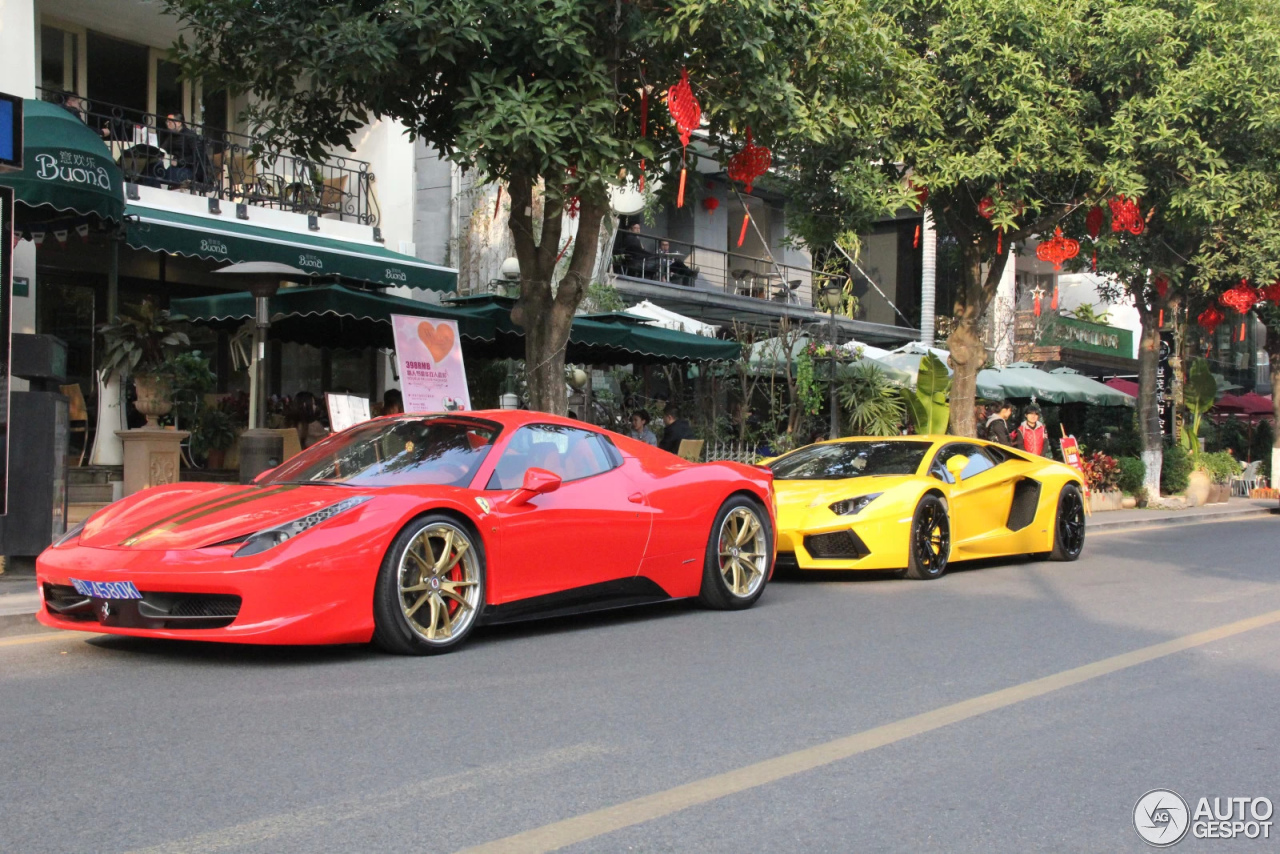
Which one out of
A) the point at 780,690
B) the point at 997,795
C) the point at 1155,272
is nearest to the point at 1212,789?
the point at 997,795

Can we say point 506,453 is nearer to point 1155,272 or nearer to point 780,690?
point 780,690

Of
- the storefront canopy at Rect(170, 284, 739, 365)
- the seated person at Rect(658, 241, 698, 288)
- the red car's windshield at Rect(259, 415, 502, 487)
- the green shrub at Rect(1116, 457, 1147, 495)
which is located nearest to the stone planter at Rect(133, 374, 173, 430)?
the storefront canopy at Rect(170, 284, 739, 365)

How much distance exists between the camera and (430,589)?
6434mm

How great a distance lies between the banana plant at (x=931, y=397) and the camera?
20.1 meters

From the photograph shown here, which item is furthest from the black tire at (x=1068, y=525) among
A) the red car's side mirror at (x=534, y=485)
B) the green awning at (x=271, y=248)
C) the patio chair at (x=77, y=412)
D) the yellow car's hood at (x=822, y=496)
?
the patio chair at (x=77, y=412)

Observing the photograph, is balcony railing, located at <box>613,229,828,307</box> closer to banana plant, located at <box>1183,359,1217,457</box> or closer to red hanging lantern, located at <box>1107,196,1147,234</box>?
red hanging lantern, located at <box>1107,196,1147,234</box>

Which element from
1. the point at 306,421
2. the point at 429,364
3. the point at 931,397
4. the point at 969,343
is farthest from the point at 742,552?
the point at 931,397

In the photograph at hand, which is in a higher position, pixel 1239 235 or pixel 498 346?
pixel 1239 235

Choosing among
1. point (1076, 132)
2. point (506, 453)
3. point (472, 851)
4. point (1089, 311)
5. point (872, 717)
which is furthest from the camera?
point (1089, 311)

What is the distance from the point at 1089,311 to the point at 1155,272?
17644mm

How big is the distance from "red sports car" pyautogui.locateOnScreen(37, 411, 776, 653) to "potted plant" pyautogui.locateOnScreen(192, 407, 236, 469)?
725cm

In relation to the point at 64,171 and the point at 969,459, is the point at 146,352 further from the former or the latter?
the point at 969,459

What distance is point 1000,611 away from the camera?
8672 mm

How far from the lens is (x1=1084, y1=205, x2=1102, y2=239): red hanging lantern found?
698 inches
